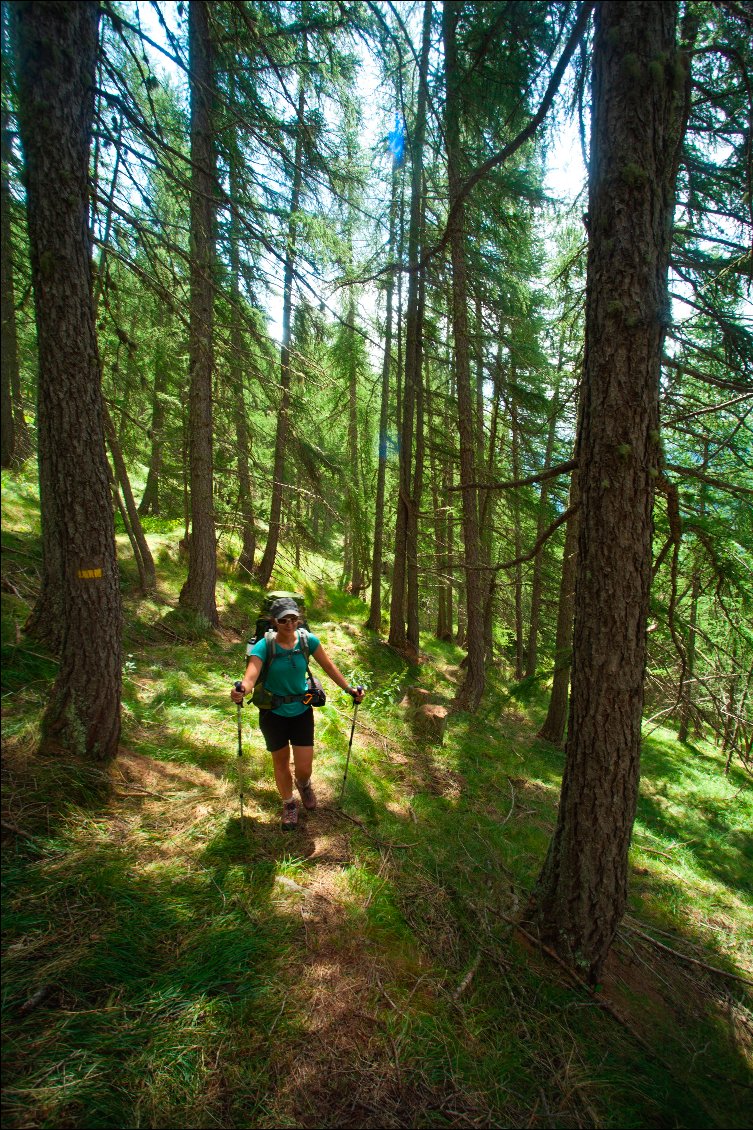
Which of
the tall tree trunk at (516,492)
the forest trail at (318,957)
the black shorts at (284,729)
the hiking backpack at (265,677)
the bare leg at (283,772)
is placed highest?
the tall tree trunk at (516,492)

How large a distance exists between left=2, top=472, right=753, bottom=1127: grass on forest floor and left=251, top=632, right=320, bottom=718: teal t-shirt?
968 millimetres

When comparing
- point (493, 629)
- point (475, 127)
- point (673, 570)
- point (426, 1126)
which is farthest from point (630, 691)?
point (493, 629)

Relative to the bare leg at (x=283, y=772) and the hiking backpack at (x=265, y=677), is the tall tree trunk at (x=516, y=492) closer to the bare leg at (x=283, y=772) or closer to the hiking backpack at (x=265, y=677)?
the hiking backpack at (x=265, y=677)

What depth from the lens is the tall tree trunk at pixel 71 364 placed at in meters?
3.16

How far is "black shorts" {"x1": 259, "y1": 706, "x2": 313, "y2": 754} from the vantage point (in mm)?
4070

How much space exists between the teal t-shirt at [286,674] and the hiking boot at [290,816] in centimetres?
76

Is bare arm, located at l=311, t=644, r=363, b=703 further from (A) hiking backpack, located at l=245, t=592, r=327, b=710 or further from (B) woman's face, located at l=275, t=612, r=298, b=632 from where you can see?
(B) woman's face, located at l=275, t=612, r=298, b=632

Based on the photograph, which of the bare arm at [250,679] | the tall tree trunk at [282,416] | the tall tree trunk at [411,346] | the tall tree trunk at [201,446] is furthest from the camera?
the tall tree trunk at [411,346]

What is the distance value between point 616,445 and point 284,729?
Result: 338cm

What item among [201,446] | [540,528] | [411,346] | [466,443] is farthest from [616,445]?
[540,528]

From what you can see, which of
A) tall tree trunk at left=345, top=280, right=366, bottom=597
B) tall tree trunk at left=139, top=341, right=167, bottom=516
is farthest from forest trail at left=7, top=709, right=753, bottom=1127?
tall tree trunk at left=345, top=280, right=366, bottom=597

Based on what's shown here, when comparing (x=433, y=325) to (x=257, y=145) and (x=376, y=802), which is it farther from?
(x=376, y=802)

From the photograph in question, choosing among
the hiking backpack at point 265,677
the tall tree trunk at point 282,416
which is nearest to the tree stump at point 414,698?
the hiking backpack at point 265,677

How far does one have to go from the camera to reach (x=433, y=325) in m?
10.1
